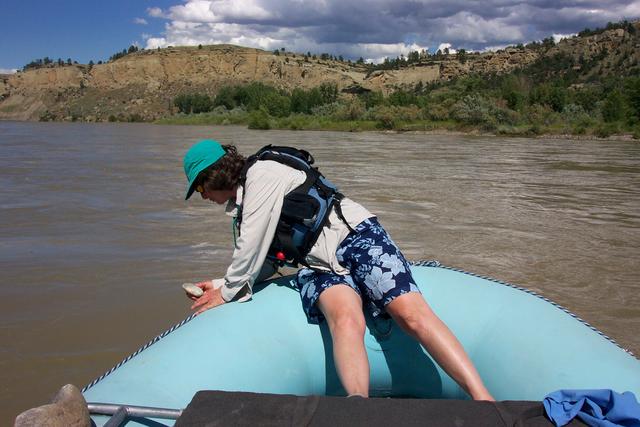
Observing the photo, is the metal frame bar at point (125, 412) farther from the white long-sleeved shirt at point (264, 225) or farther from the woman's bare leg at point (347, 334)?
the white long-sleeved shirt at point (264, 225)

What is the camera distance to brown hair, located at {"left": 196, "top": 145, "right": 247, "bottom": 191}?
7.48 ft

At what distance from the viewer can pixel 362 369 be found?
74.3 inches

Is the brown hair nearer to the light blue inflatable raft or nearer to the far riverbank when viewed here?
the light blue inflatable raft

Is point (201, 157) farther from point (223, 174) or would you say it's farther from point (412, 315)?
point (412, 315)

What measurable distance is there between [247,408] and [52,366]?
203 centimetres

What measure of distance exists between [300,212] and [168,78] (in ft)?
293

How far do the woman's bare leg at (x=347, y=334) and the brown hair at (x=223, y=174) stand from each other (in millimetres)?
548

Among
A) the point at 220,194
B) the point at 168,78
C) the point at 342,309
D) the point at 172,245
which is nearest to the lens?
the point at 342,309

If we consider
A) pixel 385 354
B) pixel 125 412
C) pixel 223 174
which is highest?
pixel 223 174

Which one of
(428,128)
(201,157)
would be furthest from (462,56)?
(201,157)

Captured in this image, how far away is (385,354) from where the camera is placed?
2258mm

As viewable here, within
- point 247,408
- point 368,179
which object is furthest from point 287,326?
point 368,179

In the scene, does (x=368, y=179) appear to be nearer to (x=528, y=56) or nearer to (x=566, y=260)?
(x=566, y=260)

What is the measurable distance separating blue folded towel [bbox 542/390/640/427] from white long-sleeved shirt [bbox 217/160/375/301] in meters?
0.97
